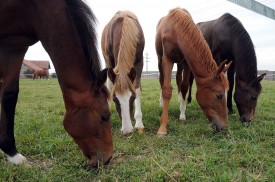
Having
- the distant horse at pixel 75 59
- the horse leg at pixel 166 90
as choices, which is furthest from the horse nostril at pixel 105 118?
the horse leg at pixel 166 90

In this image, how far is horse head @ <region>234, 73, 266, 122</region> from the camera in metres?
5.33

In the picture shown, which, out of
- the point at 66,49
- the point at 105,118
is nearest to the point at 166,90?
the point at 105,118

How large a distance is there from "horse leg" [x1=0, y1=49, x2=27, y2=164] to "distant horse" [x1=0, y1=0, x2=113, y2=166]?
0.39m

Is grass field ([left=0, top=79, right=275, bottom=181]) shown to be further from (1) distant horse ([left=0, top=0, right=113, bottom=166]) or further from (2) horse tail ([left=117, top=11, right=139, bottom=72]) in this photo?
(2) horse tail ([left=117, top=11, right=139, bottom=72])

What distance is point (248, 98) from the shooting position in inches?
211

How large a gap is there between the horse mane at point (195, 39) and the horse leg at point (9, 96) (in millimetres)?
2630

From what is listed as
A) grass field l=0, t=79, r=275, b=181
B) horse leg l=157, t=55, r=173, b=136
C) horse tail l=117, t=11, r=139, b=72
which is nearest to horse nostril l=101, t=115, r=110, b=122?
grass field l=0, t=79, r=275, b=181

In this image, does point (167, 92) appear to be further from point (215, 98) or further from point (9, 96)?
point (9, 96)

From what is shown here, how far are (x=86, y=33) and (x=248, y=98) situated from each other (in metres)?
3.80

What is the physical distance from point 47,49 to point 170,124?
290cm

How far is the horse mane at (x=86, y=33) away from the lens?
276 centimetres

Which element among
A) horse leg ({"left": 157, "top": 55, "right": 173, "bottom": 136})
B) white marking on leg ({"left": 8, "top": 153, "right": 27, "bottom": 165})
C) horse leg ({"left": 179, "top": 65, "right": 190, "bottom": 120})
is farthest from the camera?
horse leg ({"left": 179, "top": 65, "right": 190, "bottom": 120})

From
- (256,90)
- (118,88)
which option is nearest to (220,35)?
(256,90)

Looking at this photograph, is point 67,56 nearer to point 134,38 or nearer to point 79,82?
point 79,82
